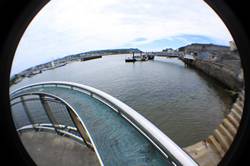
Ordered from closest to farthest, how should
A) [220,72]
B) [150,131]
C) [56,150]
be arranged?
1. [150,131]
2. [56,150]
3. [220,72]

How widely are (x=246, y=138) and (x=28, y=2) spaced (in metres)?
0.90

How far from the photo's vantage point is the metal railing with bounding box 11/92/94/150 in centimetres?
233

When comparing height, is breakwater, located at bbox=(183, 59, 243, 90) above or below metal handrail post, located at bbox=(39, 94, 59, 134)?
below

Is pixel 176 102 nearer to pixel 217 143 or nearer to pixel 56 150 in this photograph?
pixel 217 143

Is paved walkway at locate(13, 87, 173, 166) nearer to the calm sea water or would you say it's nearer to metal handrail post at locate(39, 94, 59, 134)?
metal handrail post at locate(39, 94, 59, 134)

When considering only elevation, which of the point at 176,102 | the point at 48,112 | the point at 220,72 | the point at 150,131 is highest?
the point at 150,131

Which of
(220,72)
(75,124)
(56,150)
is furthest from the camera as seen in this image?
(220,72)

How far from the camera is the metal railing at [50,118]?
233 centimetres

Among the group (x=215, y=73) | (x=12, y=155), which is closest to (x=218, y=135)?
(x=12, y=155)

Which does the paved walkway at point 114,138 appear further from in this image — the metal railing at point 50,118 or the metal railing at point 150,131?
the metal railing at point 50,118

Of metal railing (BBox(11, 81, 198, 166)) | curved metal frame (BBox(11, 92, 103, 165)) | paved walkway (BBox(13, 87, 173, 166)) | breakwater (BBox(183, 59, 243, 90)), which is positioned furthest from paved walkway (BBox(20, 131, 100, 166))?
breakwater (BBox(183, 59, 243, 90))

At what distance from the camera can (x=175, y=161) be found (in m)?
0.96

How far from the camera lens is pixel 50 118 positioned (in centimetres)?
274

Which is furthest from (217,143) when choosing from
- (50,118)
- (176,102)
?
(176,102)
